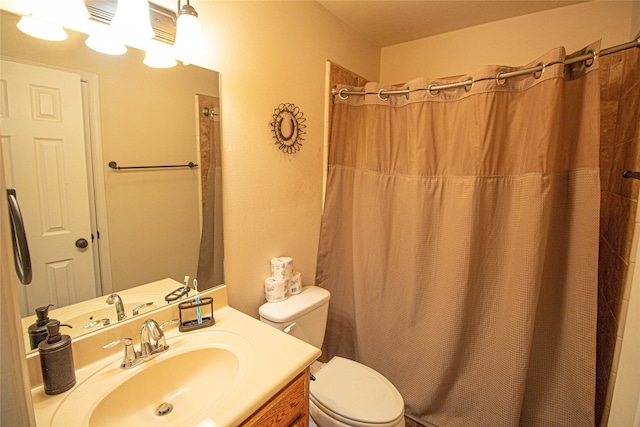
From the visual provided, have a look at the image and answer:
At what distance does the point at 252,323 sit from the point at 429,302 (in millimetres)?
997

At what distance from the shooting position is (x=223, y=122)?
129 centimetres

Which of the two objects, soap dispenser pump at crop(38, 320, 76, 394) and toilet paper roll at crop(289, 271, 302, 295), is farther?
toilet paper roll at crop(289, 271, 302, 295)

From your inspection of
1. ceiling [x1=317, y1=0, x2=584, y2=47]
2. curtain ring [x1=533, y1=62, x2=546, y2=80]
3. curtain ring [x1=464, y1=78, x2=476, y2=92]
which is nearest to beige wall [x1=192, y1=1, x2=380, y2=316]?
ceiling [x1=317, y1=0, x2=584, y2=47]

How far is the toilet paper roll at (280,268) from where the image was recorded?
1.55 meters

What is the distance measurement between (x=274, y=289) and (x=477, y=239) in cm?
106

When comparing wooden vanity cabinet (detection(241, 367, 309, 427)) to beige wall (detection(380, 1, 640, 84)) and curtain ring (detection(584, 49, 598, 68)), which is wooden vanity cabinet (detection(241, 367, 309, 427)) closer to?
curtain ring (detection(584, 49, 598, 68))

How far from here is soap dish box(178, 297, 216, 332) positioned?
1138 millimetres

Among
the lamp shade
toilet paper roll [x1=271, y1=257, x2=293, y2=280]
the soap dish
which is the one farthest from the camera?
toilet paper roll [x1=271, y1=257, x2=293, y2=280]

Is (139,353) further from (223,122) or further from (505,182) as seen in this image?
(505,182)

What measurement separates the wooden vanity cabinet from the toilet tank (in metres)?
0.42

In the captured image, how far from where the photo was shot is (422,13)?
1762 mm

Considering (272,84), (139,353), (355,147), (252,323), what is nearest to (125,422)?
(139,353)

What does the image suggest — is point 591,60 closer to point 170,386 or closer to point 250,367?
point 250,367

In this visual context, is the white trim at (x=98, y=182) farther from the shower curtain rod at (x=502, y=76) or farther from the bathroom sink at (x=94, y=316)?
the shower curtain rod at (x=502, y=76)
